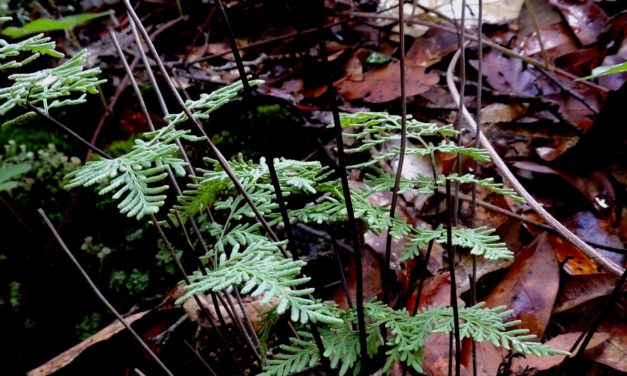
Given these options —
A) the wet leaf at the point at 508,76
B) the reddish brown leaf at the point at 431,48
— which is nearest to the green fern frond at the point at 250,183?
the wet leaf at the point at 508,76

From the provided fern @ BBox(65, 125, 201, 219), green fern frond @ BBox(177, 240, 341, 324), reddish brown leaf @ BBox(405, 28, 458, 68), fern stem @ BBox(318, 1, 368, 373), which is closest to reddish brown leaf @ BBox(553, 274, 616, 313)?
fern stem @ BBox(318, 1, 368, 373)

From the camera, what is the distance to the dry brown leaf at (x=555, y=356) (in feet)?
3.98

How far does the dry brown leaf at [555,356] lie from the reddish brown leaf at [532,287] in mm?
50

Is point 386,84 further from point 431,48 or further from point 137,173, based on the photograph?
point 137,173

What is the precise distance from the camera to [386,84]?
2.22 m

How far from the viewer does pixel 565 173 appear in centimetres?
170

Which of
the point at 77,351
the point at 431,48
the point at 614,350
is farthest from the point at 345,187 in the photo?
the point at 431,48

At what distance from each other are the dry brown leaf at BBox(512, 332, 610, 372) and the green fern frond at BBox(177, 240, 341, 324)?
771 mm

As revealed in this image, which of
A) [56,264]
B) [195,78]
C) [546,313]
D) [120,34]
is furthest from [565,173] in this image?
[120,34]

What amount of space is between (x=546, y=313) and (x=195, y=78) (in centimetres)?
192

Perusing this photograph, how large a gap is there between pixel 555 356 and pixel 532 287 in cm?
23

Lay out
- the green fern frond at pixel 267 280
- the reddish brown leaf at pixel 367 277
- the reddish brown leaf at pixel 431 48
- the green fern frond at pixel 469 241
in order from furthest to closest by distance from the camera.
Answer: the reddish brown leaf at pixel 431 48 → the reddish brown leaf at pixel 367 277 → the green fern frond at pixel 469 241 → the green fern frond at pixel 267 280

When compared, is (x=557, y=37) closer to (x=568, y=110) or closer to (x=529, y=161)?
(x=568, y=110)

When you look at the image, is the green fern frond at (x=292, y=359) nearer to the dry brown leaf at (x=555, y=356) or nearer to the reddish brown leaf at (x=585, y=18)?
the dry brown leaf at (x=555, y=356)
